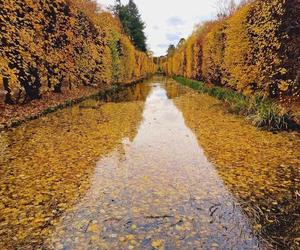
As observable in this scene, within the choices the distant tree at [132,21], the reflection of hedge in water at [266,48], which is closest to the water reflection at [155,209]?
the reflection of hedge in water at [266,48]

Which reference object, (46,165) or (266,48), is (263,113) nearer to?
(266,48)

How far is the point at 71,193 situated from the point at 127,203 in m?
1.13

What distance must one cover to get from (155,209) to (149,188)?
3.02ft

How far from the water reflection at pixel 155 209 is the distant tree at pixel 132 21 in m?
71.0

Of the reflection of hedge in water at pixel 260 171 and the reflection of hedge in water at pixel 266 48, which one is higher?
the reflection of hedge in water at pixel 266 48

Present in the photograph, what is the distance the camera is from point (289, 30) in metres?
13.5

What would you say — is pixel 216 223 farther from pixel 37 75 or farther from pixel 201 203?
pixel 37 75

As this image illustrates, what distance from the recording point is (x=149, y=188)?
631 centimetres

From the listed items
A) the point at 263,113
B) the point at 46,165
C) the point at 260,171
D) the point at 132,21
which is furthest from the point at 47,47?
the point at 132,21

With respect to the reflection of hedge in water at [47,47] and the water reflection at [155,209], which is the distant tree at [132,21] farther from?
the water reflection at [155,209]

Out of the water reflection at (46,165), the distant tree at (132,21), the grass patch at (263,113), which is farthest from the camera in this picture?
the distant tree at (132,21)

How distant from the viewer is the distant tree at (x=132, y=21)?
75.4m

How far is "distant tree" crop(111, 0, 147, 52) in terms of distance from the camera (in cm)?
7544

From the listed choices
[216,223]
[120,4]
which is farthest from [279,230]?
[120,4]
